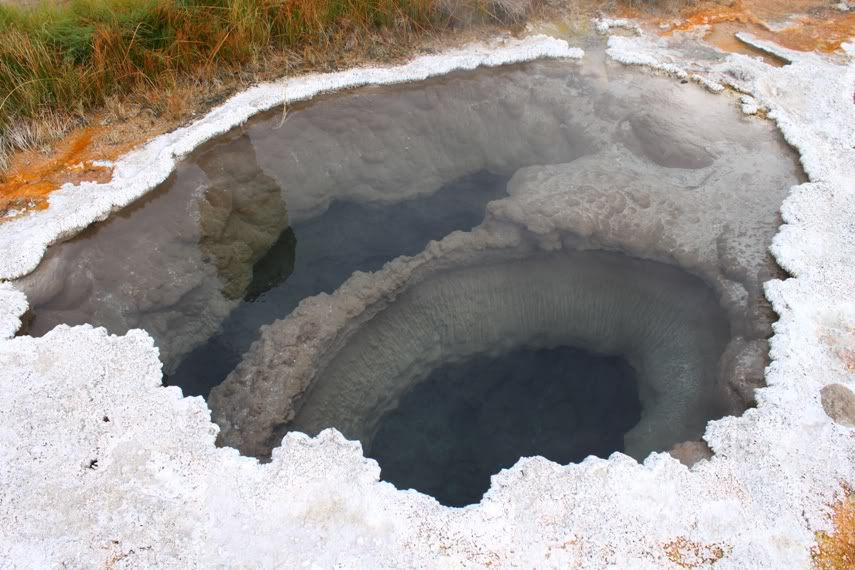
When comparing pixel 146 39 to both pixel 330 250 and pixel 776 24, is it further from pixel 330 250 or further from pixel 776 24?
pixel 776 24

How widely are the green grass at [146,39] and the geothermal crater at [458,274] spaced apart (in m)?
0.63

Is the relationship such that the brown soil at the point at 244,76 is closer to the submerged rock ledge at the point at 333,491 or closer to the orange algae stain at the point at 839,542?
the submerged rock ledge at the point at 333,491

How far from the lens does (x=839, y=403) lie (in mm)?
2279

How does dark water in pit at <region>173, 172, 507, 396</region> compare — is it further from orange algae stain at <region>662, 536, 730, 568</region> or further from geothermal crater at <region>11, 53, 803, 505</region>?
orange algae stain at <region>662, 536, 730, 568</region>

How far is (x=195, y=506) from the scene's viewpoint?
200 cm

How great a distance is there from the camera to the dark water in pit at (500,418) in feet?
8.54

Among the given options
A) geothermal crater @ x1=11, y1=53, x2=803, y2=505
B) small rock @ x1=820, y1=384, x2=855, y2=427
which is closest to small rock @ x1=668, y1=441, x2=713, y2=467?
geothermal crater @ x1=11, y1=53, x2=803, y2=505

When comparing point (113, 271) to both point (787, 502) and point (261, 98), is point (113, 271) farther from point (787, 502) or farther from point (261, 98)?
point (787, 502)

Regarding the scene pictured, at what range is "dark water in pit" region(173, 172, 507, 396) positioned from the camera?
2902 mm

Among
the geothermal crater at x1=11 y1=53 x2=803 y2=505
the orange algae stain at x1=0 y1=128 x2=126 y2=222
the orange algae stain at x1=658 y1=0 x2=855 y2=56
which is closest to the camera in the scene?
the geothermal crater at x1=11 y1=53 x2=803 y2=505

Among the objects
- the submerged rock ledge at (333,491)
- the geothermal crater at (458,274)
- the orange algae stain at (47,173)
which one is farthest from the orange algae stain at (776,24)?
the orange algae stain at (47,173)

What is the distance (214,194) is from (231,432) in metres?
1.39

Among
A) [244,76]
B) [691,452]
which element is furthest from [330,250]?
[691,452]

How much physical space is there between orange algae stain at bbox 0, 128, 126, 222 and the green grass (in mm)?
215
